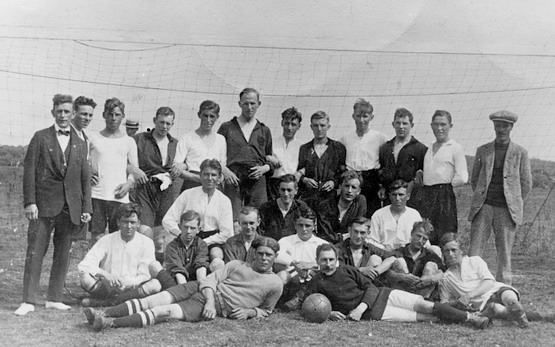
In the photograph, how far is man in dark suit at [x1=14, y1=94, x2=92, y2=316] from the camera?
5676mm

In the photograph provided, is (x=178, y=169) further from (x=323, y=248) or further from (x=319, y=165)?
(x=323, y=248)

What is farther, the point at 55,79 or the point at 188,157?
the point at 55,79

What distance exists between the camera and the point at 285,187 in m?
6.50

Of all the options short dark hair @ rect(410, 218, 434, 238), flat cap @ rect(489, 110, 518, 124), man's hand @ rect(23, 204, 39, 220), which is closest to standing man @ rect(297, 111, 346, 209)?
short dark hair @ rect(410, 218, 434, 238)

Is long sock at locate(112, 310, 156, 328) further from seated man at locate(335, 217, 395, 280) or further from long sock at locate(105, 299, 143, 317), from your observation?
seated man at locate(335, 217, 395, 280)

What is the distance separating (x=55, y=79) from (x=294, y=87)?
3.50m

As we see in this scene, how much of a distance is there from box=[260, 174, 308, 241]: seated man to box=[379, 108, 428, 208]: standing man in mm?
1035

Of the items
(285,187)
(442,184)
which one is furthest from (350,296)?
(442,184)

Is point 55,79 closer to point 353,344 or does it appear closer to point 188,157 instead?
point 188,157

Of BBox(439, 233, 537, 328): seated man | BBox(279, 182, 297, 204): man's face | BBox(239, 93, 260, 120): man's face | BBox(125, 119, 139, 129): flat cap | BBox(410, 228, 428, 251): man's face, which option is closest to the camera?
BBox(439, 233, 537, 328): seated man

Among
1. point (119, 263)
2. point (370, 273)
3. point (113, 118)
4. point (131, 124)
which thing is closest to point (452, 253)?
point (370, 273)

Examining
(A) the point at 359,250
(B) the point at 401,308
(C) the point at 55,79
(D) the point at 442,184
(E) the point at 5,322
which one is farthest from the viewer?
(C) the point at 55,79

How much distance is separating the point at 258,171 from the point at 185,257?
129 cm

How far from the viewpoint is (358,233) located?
6211 mm
